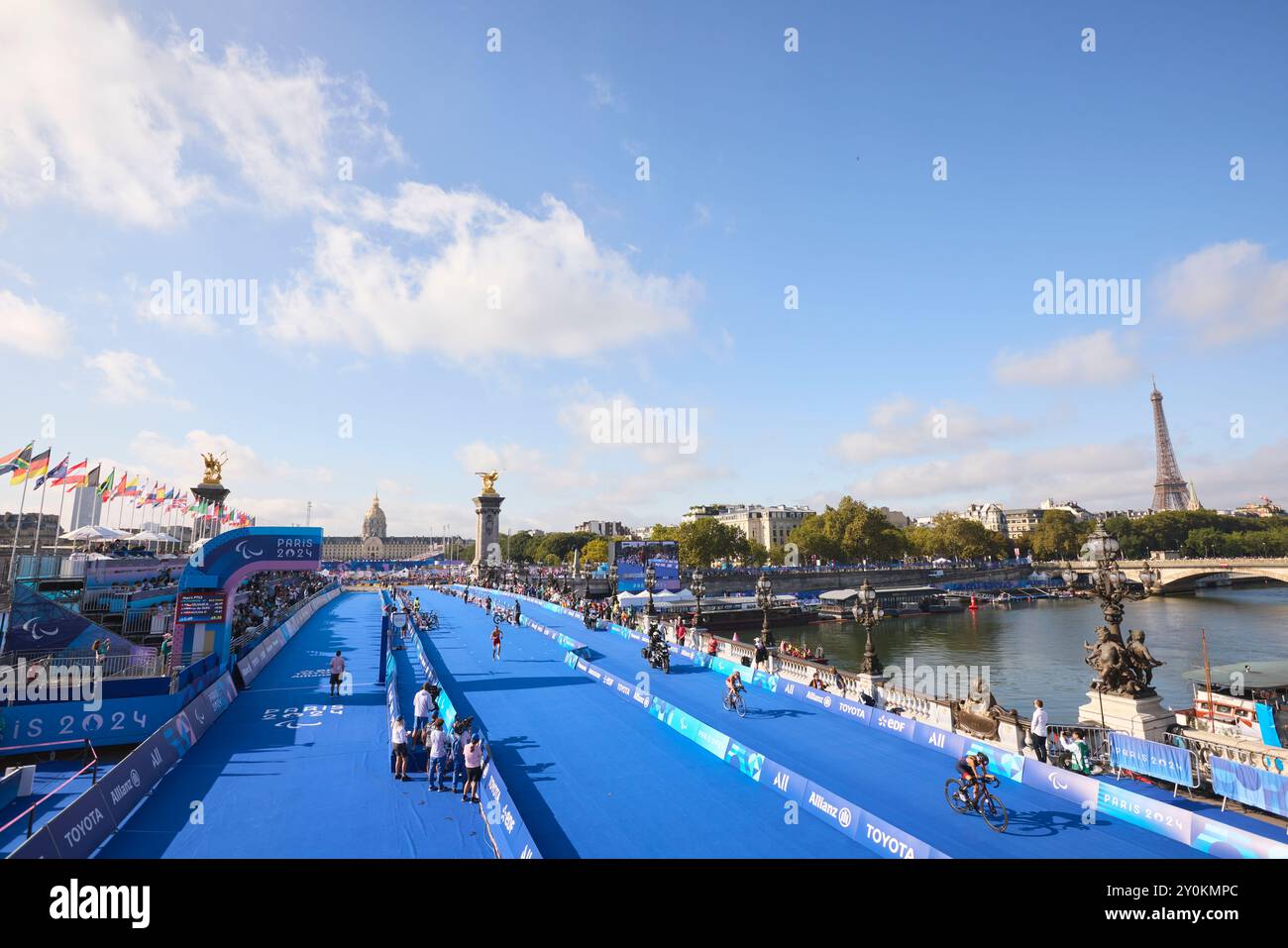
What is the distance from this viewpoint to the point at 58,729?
17.5 meters

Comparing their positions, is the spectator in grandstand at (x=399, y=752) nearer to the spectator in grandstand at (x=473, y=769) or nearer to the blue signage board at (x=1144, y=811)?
the spectator in grandstand at (x=473, y=769)

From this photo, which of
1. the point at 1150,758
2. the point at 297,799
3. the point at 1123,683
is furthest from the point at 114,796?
the point at 1123,683

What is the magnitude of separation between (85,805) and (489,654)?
19.8 m

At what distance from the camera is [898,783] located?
13.0 m

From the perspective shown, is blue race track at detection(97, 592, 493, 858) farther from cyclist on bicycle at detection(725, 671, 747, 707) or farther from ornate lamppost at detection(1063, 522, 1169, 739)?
ornate lamppost at detection(1063, 522, 1169, 739)

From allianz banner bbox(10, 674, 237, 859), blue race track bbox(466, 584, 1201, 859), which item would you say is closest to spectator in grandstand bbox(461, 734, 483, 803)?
blue race track bbox(466, 584, 1201, 859)

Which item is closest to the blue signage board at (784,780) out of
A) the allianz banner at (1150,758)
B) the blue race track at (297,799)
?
the blue race track at (297,799)

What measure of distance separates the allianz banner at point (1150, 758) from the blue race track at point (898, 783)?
2178 mm

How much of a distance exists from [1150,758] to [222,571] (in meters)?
26.0

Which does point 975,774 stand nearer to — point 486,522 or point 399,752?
point 399,752

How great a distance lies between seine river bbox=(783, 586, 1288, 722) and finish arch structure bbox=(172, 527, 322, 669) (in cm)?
3199

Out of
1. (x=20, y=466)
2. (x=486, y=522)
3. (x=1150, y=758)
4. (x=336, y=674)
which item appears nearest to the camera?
(x=1150, y=758)
